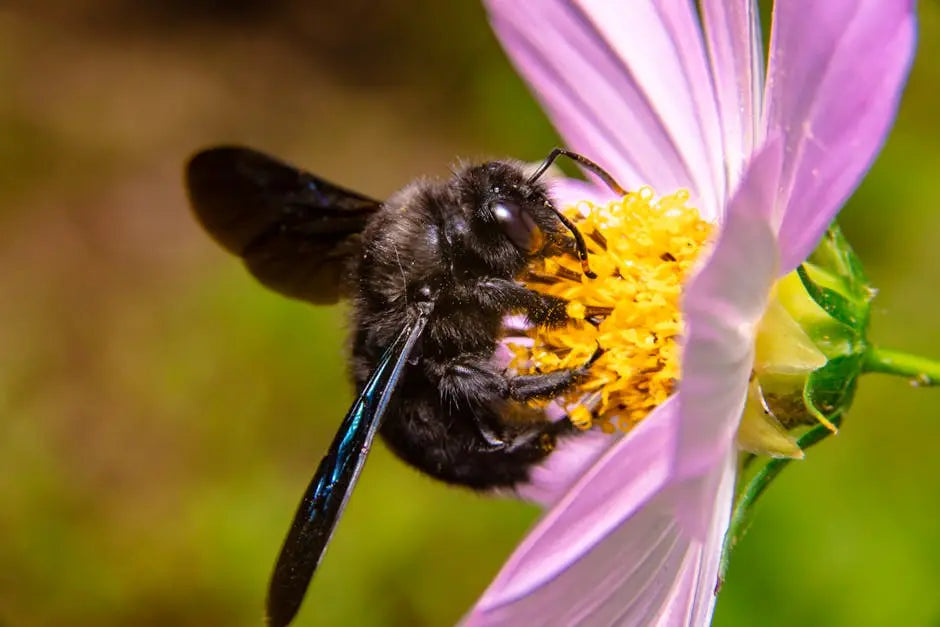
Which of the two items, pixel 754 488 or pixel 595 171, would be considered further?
pixel 595 171

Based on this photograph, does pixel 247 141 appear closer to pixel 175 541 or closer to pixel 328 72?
pixel 328 72

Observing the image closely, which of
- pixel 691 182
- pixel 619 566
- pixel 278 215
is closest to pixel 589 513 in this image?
pixel 619 566

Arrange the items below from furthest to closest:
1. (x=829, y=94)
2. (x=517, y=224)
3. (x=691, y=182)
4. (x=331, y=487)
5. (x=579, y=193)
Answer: (x=579, y=193) → (x=691, y=182) → (x=517, y=224) → (x=331, y=487) → (x=829, y=94)

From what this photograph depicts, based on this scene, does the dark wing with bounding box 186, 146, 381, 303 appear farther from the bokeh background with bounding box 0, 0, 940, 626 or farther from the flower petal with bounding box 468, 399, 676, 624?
the bokeh background with bounding box 0, 0, 940, 626

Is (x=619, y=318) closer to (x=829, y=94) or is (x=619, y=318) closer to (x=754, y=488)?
(x=754, y=488)

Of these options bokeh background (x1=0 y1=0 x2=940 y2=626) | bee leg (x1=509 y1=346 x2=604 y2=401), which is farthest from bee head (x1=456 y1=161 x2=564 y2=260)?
bokeh background (x1=0 y1=0 x2=940 y2=626)

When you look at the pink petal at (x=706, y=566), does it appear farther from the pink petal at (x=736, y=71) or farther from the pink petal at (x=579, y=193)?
the pink petal at (x=579, y=193)

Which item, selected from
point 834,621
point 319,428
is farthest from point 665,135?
point 319,428
